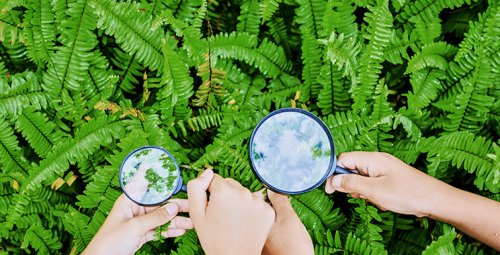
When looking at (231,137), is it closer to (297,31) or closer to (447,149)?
(297,31)

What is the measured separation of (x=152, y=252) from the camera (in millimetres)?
3264

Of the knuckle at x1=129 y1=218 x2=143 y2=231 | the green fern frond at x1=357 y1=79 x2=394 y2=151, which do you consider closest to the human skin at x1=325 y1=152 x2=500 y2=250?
the green fern frond at x1=357 y1=79 x2=394 y2=151

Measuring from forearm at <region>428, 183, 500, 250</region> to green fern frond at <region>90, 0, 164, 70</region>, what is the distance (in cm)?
196

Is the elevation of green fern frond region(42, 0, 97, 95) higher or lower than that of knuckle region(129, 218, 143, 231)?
higher

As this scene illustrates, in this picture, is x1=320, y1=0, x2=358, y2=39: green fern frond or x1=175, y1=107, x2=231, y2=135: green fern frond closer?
x1=320, y1=0, x2=358, y2=39: green fern frond

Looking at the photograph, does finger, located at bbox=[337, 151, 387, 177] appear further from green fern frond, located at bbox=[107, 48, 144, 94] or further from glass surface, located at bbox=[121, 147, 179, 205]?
green fern frond, located at bbox=[107, 48, 144, 94]

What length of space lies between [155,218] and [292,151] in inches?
33.8

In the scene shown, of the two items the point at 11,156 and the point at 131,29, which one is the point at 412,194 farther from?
the point at 11,156

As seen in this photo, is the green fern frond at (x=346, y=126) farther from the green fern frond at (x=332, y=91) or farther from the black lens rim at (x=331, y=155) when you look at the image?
the black lens rim at (x=331, y=155)

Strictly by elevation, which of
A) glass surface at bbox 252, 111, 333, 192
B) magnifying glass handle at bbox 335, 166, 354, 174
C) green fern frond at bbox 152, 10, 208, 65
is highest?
green fern frond at bbox 152, 10, 208, 65

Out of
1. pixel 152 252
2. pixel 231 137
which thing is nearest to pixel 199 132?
pixel 231 137

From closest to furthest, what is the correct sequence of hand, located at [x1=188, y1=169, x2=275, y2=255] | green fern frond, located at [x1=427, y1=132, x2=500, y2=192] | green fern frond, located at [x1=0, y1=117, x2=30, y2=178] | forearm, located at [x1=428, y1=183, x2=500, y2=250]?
hand, located at [x1=188, y1=169, x2=275, y2=255]
forearm, located at [x1=428, y1=183, x2=500, y2=250]
green fern frond, located at [x1=427, y1=132, x2=500, y2=192]
green fern frond, located at [x1=0, y1=117, x2=30, y2=178]

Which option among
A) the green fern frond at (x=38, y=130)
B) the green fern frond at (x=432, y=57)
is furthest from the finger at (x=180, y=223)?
the green fern frond at (x=432, y=57)

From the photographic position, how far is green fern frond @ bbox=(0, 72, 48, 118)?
3113mm
